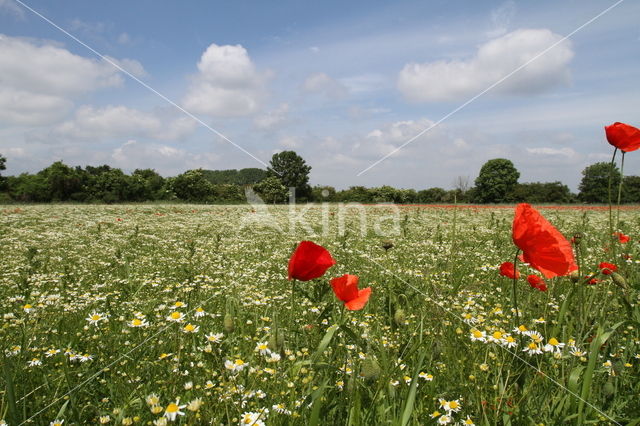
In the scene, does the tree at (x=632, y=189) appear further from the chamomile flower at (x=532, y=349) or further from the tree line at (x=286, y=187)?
the chamomile flower at (x=532, y=349)

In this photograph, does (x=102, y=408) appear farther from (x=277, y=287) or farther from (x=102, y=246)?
(x=102, y=246)

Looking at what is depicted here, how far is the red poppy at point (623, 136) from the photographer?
85.3 inches

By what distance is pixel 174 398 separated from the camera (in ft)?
6.64

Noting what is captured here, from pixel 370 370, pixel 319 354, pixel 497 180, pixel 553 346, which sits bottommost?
pixel 553 346

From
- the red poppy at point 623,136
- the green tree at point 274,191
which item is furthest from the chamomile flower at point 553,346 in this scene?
the green tree at point 274,191

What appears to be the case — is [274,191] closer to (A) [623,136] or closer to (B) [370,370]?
(A) [623,136]

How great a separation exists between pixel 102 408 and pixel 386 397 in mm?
1617

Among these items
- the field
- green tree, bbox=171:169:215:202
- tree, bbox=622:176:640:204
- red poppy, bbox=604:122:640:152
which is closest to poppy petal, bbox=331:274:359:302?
the field

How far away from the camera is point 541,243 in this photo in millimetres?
1581

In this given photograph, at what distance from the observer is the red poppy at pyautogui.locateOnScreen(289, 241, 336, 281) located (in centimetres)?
161

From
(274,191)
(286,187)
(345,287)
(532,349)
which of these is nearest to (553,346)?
(532,349)

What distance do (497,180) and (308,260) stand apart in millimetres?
55888

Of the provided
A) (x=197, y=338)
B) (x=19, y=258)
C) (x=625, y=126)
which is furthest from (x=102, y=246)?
(x=625, y=126)

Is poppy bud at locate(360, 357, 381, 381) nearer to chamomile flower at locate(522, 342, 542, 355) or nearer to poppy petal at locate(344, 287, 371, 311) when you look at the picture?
poppy petal at locate(344, 287, 371, 311)
